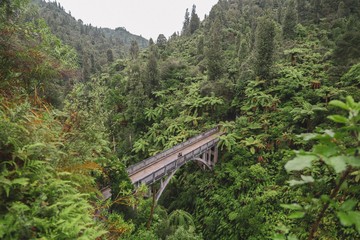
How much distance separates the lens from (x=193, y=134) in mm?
31625

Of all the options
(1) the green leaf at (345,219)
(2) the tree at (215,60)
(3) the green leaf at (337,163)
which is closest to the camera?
(3) the green leaf at (337,163)

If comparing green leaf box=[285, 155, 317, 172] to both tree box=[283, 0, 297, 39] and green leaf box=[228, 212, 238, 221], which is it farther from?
tree box=[283, 0, 297, 39]

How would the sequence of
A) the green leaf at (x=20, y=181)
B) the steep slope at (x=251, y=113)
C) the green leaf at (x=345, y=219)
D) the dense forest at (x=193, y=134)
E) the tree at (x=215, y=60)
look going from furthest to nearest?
the tree at (x=215, y=60) < the steep slope at (x=251, y=113) < the green leaf at (x=20, y=181) < the dense forest at (x=193, y=134) < the green leaf at (x=345, y=219)

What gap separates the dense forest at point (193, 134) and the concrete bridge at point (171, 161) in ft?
4.48

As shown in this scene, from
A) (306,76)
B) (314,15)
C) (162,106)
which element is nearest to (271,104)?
(306,76)

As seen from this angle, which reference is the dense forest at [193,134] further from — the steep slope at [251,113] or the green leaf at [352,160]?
the steep slope at [251,113]

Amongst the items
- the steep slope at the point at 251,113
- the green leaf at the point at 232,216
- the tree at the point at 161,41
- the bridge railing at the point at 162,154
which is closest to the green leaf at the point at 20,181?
the steep slope at the point at 251,113

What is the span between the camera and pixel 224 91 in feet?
112

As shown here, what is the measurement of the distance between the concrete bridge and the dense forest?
1.37 metres

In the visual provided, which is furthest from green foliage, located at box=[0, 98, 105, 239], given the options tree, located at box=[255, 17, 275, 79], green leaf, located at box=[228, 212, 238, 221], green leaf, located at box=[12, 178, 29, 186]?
tree, located at box=[255, 17, 275, 79]

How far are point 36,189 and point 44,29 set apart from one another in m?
7.53

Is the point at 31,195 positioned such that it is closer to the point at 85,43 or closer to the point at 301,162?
the point at 301,162

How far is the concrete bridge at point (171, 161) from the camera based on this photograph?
18.7 meters

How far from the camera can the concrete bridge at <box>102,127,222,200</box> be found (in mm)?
18719
